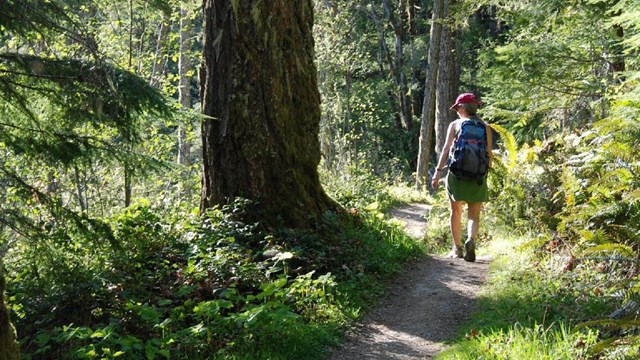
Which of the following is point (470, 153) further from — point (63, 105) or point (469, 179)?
point (63, 105)

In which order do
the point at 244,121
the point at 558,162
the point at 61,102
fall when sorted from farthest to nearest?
the point at 558,162 → the point at 244,121 → the point at 61,102

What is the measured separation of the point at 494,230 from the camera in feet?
32.5

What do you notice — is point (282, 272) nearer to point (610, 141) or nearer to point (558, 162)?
point (610, 141)

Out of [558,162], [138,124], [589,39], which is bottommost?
[558,162]

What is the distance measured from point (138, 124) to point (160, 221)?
134 centimetres

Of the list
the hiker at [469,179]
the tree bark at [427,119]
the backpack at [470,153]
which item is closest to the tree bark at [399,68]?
the tree bark at [427,119]

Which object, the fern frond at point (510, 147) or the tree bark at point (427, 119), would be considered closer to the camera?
the fern frond at point (510, 147)

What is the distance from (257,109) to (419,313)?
2.90 m

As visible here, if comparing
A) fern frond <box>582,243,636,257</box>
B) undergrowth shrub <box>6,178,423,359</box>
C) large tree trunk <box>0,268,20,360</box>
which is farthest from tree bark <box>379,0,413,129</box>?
large tree trunk <box>0,268,20,360</box>

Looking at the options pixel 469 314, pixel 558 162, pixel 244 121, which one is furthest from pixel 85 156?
pixel 558 162

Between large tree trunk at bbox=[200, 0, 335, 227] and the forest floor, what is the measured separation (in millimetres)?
1448

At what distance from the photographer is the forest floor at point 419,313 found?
205 inches

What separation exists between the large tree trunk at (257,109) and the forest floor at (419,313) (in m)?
1.45

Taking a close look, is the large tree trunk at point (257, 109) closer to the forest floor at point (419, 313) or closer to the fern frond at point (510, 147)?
the forest floor at point (419, 313)
